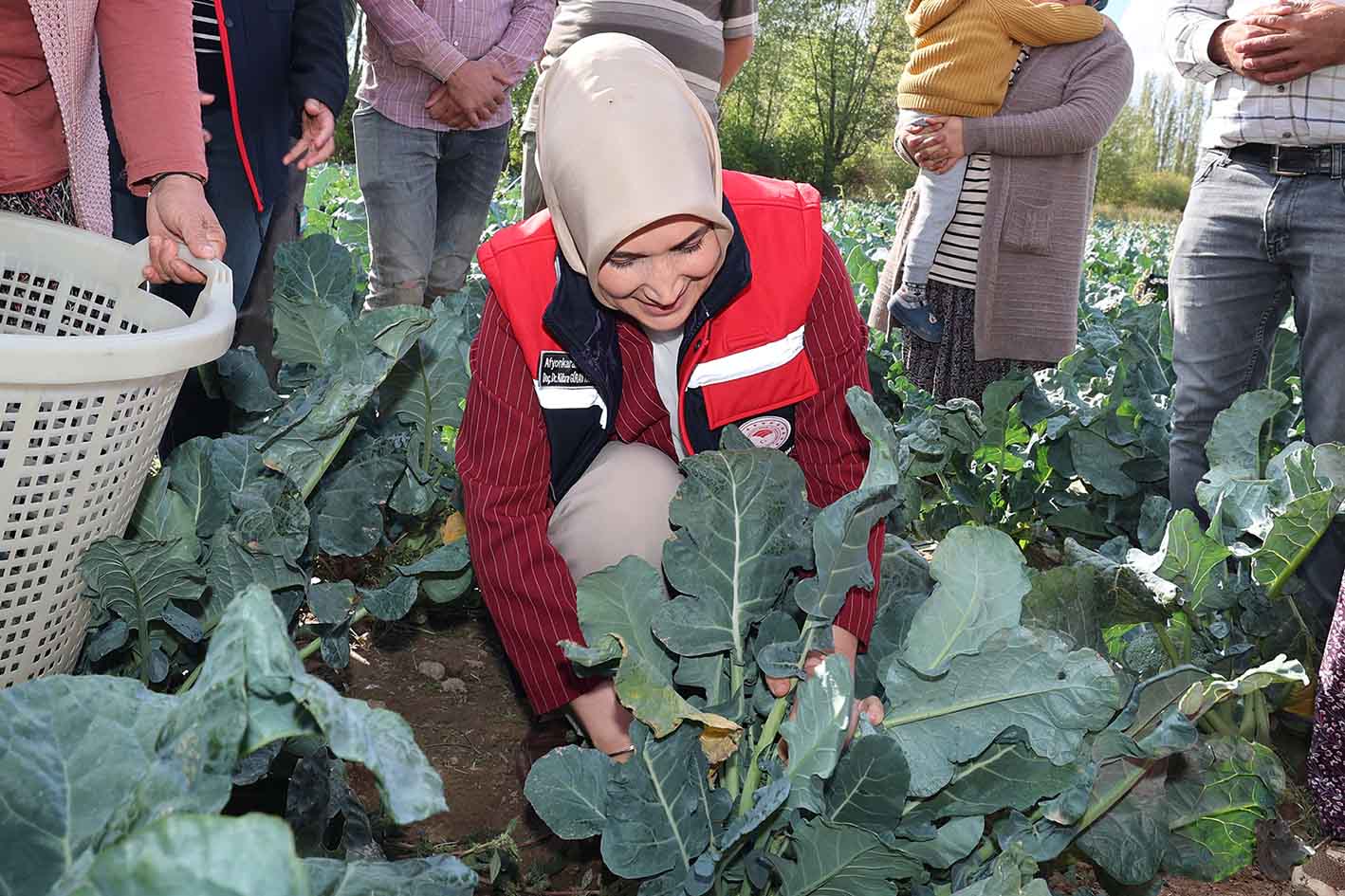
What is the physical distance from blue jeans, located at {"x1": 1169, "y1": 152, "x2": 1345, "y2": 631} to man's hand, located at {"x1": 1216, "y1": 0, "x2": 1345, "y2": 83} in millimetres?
180

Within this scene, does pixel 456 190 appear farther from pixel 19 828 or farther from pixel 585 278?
pixel 19 828

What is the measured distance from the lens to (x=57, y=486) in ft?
4.00

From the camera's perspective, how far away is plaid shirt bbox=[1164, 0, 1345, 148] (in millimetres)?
1966

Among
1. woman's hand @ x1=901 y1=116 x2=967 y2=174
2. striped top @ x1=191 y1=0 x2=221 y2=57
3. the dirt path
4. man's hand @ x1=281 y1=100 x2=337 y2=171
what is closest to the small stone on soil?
the dirt path

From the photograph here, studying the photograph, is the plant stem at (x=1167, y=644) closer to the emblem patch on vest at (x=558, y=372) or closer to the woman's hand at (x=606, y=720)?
the woman's hand at (x=606, y=720)

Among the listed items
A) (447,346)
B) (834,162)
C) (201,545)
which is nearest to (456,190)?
(447,346)

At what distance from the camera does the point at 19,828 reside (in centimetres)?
76

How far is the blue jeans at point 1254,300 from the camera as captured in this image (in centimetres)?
198

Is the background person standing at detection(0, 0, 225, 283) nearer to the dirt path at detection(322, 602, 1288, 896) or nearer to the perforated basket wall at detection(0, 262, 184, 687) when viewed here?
the perforated basket wall at detection(0, 262, 184, 687)

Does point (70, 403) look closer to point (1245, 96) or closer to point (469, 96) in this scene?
point (469, 96)

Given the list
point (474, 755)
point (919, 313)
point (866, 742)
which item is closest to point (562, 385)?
point (866, 742)

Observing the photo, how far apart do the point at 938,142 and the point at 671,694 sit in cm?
184

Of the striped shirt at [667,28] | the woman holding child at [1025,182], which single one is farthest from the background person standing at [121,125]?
the woman holding child at [1025,182]

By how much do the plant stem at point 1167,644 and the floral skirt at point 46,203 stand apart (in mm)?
1639
